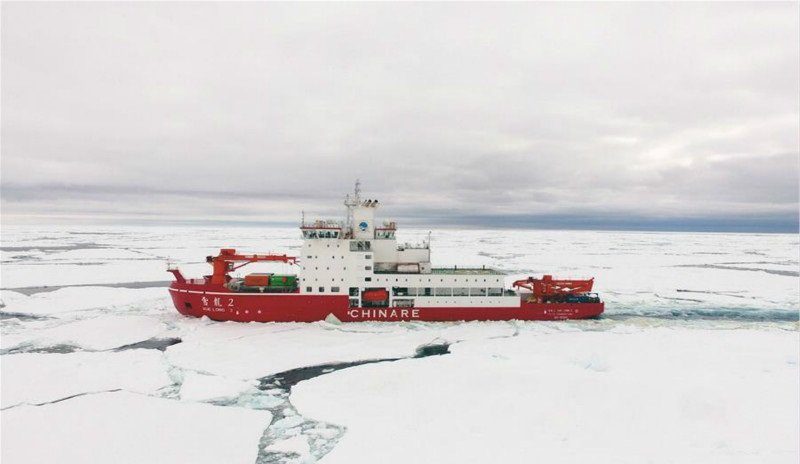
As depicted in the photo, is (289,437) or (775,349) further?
(775,349)

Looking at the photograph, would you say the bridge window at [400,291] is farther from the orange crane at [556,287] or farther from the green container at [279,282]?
the orange crane at [556,287]

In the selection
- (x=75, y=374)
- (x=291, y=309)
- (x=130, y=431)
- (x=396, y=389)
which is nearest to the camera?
(x=130, y=431)

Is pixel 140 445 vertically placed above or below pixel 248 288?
below

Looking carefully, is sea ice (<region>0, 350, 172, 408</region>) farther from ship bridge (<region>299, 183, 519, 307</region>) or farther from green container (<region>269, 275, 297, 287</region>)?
ship bridge (<region>299, 183, 519, 307</region>)

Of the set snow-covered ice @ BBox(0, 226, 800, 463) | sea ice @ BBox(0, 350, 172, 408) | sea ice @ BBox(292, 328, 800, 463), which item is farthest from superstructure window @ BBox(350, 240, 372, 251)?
sea ice @ BBox(0, 350, 172, 408)

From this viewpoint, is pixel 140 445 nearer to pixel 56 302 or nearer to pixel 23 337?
pixel 23 337

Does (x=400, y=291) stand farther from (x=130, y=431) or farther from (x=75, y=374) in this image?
(x=130, y=431)

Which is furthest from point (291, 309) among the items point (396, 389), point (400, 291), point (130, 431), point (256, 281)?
point (130, 431)

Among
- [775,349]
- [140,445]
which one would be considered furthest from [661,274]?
[140,445]
